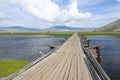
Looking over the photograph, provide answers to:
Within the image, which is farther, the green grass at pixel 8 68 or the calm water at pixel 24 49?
the calm water at pixel 24 49

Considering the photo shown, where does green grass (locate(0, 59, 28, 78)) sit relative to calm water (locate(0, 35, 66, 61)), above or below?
above

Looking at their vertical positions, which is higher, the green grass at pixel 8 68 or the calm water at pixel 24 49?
the green grass at pixel 8 68

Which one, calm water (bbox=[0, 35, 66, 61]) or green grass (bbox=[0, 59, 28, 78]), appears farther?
calm water (bbox=[0, 35, 66, 61])

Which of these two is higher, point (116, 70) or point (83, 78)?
point (83, 78)

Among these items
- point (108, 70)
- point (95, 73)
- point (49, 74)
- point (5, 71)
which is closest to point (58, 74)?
point (49, 74)

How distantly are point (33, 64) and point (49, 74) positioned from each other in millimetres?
4441

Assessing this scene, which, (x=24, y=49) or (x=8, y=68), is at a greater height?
(x=8, y=68)

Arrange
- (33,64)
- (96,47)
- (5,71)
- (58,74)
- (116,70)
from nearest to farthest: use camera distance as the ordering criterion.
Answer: (58,74) → (33,64) → (5,71) → (116,70) → (96,47)

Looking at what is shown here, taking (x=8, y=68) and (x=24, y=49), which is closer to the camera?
(x=8, y=68)

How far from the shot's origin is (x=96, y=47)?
46344 millimetres

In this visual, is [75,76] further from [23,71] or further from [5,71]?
[5,71]

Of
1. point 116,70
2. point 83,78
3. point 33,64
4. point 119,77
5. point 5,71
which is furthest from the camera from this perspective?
point 116,70

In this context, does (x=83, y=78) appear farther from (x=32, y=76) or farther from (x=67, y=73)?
(x=32, y=76)

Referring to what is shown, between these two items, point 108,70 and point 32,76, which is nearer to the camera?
point 32,76
